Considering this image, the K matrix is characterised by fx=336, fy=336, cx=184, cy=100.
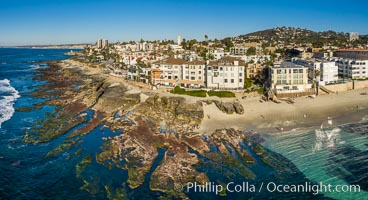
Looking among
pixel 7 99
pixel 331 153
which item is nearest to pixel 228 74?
pixel 331 153

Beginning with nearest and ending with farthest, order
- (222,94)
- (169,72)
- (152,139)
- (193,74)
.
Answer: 1. (152,139)
2. (222,94)
3. (193,74)
4. (169,72)

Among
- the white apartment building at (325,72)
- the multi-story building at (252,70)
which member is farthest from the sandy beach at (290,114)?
the multi-story building at (252,70)

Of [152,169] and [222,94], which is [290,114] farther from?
[152,169]

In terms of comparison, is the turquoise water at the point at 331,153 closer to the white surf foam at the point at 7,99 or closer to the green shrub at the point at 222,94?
the green shrub at the point at 222,94

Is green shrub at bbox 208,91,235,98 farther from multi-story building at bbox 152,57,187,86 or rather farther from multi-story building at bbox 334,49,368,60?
multi-story building at bbox 334,49,368,60

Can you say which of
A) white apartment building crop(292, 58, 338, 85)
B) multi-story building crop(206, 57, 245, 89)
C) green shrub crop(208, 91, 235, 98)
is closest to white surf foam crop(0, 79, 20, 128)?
green shrub crop(208, 91, 235, 98)

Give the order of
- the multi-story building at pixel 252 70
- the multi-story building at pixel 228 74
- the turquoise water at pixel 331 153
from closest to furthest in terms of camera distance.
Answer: the turquoise water at pixel 331 153, the multi-story building at pixel 228 74, the multi-story building at pixel 252 70
